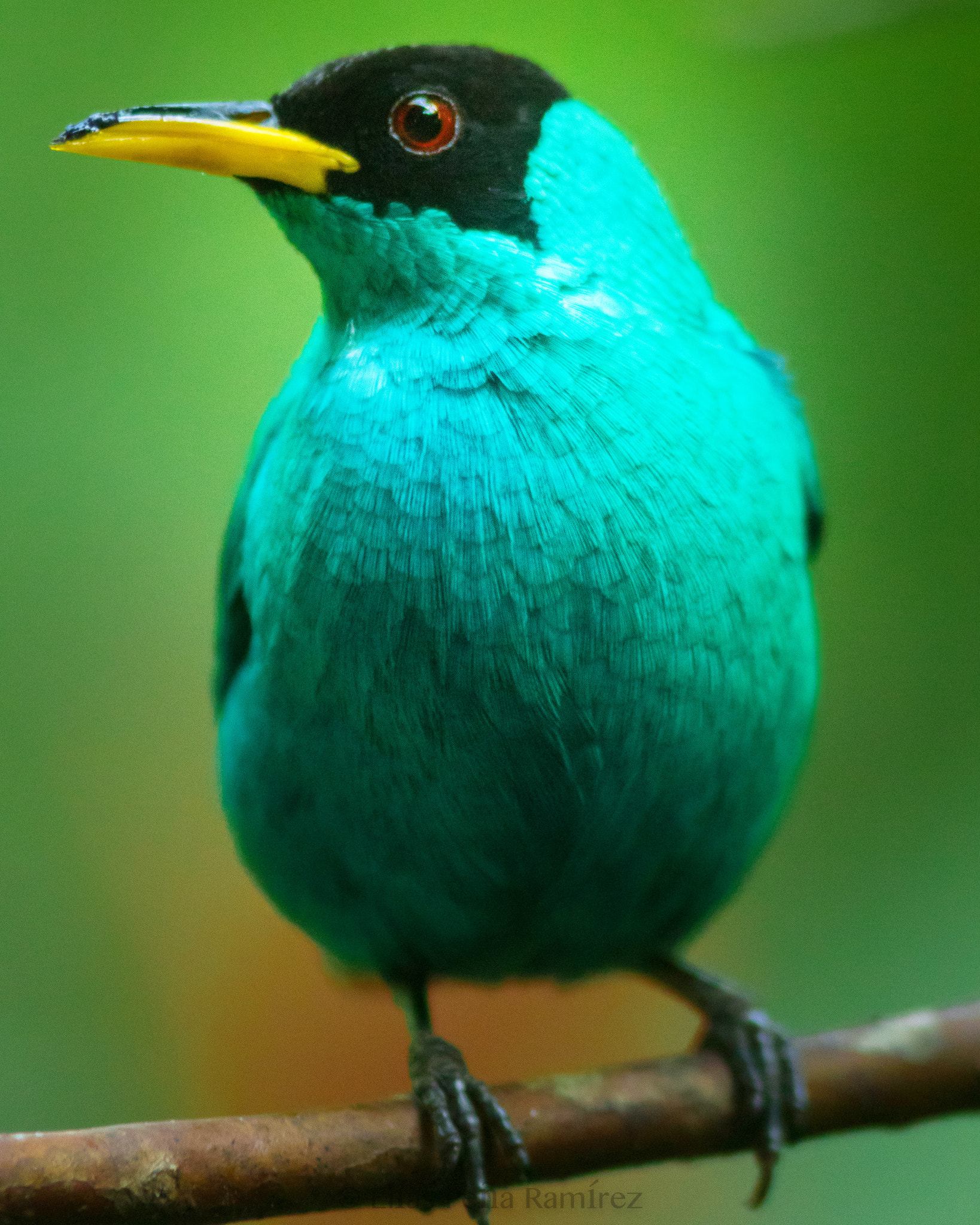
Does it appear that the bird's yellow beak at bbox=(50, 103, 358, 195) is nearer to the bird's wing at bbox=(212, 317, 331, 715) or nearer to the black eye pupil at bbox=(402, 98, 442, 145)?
the black eye pupil at bbox=(402, 98, 442, 145)

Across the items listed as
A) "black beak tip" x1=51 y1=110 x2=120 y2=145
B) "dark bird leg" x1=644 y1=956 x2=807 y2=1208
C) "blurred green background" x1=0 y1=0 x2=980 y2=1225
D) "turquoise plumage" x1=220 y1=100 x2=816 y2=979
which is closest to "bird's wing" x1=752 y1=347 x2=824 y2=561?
"turquoise plumage" x1=220 y1=100 x2=816 y2=979

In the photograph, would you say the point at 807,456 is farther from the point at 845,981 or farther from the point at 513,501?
the point at 845,981

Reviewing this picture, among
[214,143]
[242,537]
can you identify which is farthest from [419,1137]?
[214,143]

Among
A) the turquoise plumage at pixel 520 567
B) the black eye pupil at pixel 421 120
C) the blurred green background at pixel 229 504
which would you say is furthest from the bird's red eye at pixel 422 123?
the blurred green background at pixel 229 504

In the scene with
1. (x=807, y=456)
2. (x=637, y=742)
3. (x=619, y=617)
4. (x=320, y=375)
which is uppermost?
(x=320, y=375)

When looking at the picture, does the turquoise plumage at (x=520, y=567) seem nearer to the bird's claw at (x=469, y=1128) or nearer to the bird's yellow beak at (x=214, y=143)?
the bird's yellow beak at (x=214, y=143)

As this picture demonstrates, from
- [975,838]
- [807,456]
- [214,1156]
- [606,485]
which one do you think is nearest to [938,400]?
[975,838]

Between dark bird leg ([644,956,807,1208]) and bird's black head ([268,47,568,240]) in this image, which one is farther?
dark bird leg ([644,956,807,1208])
